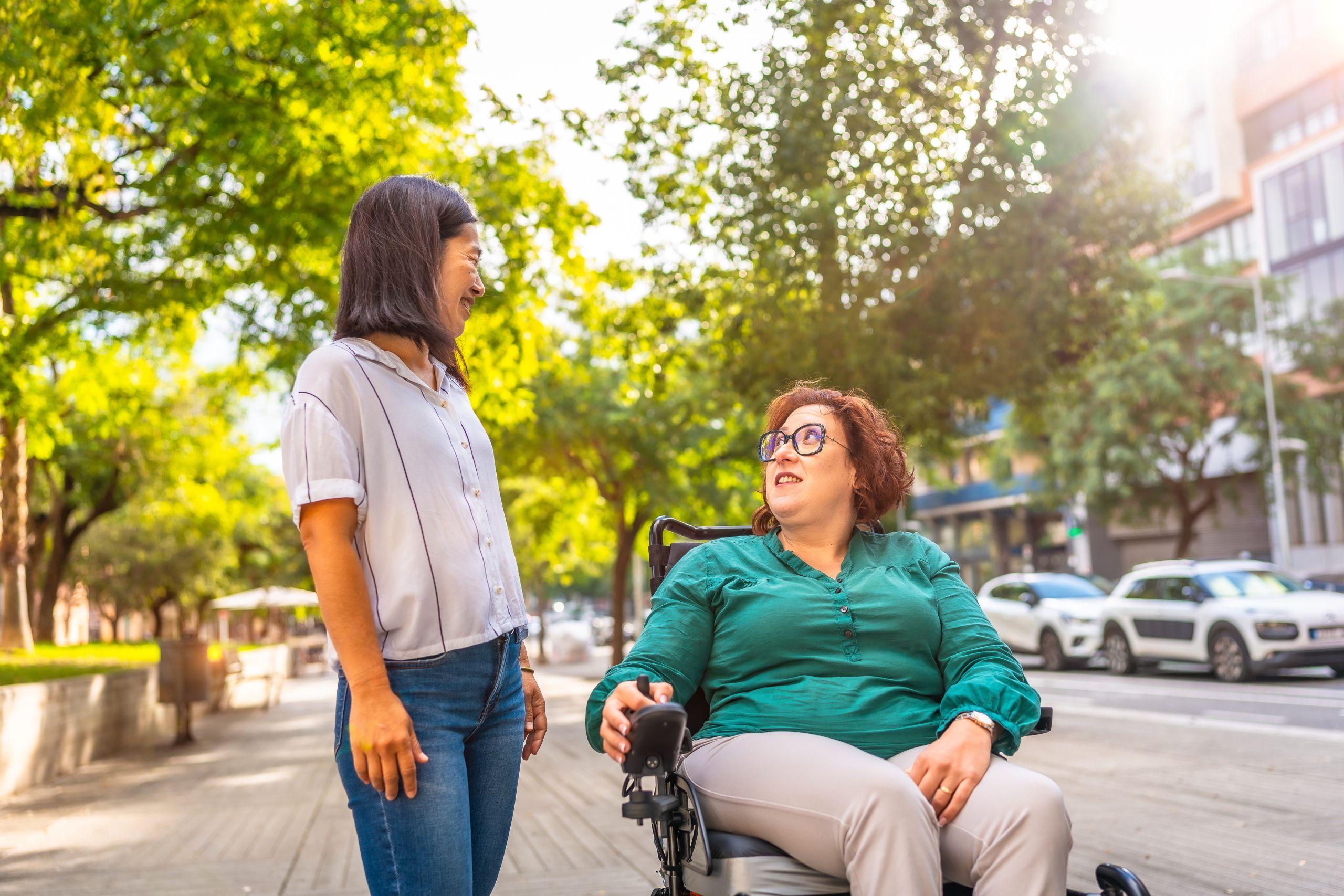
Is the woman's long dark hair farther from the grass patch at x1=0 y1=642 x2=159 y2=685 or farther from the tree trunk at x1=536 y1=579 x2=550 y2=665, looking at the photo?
the tree trunk at x1=536 y1=579 x2=550 y2=665

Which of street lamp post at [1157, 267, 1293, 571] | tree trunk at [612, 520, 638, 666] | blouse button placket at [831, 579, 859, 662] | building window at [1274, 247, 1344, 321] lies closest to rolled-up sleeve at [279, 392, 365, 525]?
blouse button placket at [831, 579, 859, 662]

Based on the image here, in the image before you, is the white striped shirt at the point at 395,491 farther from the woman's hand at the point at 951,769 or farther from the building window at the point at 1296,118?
the building window at the point at 1296,118

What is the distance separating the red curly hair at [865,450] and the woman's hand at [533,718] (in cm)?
92

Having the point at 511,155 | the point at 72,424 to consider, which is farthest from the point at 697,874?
the point at 72,424

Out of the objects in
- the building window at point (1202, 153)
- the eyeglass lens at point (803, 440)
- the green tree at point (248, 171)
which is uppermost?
the building window at point (1202, 153)

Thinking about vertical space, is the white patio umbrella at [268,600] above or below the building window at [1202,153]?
below

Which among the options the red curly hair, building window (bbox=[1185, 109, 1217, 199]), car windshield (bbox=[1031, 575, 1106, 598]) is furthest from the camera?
building window (bbox=[1185, 109, 1217, 199])

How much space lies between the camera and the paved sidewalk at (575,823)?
5.70 metres

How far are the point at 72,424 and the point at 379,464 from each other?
74.8ft

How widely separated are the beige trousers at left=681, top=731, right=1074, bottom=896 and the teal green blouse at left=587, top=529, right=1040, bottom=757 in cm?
14

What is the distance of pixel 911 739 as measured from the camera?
2.91m

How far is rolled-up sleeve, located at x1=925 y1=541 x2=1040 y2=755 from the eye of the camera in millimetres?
2852

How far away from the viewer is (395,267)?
2.36 meters

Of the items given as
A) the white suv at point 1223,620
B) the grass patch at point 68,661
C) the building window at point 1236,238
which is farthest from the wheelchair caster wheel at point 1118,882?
the building window at point 1236,238
